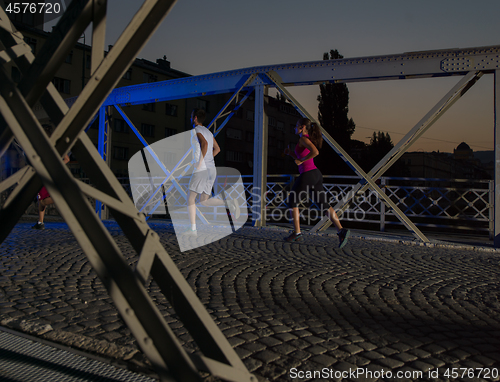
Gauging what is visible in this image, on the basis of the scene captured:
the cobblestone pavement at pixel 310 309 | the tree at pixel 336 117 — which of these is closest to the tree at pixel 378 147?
the tree at pixel 336 117

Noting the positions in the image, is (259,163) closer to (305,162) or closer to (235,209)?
(235,209)

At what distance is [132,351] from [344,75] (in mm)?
7940

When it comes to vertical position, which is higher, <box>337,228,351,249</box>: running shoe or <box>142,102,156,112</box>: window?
<box>142,102,156,112</box>: window

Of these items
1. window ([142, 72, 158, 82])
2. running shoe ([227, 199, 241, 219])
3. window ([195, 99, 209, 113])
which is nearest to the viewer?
running shoe ([227, 199, 241, 219])

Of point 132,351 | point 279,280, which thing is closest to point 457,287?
point 279,280

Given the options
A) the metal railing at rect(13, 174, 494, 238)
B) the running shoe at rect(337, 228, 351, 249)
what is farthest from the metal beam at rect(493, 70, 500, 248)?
the running shoe at rect(337, 228, 351, 249)

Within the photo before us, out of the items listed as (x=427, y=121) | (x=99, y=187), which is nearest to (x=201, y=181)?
(x=427, y=121)

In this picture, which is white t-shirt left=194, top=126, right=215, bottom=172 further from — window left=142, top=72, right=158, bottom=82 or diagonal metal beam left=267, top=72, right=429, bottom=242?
window left=142, top=72, right=158, bottom=82

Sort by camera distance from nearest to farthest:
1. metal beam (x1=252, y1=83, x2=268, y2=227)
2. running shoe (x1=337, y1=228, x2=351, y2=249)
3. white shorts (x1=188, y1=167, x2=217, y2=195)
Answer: running shoe (x1=337, y1=228, x2=351, y2=249) → white shorts (x1=188, y1=167, x2=217, y2=195) → metal beam (x1=252, y1=83, x2=268, y2=227)

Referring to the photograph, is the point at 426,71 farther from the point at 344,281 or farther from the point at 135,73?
the point at 135,73

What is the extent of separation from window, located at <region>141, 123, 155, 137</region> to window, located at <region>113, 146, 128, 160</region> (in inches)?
134

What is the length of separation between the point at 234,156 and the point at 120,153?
18906 mm

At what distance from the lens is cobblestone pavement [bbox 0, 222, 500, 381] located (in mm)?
2494

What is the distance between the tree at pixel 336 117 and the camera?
4316 cm
